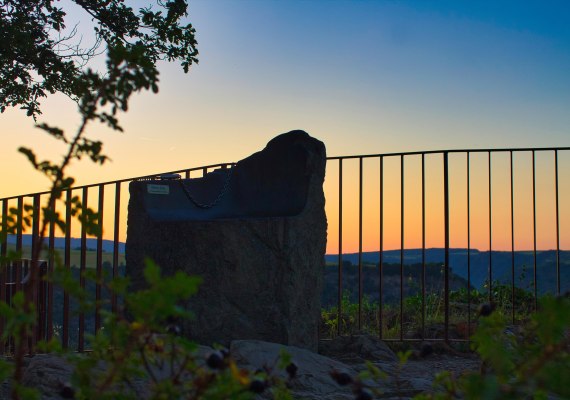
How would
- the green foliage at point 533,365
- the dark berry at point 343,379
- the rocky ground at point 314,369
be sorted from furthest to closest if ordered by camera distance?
the rocky ground at point 314,369
the dark berry at point 343,379
the green foliage at point 533,365

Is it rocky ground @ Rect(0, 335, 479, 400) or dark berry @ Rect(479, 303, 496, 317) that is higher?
dark berry @ Rect(479, 303, 496, 317)

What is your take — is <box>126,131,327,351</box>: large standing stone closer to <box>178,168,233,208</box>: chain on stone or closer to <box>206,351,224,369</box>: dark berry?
<box>178,168,233,208</box>: chain on stone

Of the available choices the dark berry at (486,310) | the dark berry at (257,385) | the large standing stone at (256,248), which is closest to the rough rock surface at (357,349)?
the large standing stone at (256,248)

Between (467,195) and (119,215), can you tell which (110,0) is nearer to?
(119,215)

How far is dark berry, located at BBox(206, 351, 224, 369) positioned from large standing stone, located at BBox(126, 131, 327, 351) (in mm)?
3389

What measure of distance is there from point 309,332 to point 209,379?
12.4ft

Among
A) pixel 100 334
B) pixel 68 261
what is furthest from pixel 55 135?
pixel 68 261

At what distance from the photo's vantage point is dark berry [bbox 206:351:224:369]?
1.65 meters

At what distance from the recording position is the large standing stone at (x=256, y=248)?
5066mm

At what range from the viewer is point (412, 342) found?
22.2ft

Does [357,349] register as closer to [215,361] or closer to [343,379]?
[343,379]

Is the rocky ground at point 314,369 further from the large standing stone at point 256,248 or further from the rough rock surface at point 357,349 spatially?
the large standing stone at point 256,248

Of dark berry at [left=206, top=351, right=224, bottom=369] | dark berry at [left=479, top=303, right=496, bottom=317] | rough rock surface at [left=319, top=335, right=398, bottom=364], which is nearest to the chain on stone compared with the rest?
rough rock surface at [left=319, top=335, right=398, bottom=364]

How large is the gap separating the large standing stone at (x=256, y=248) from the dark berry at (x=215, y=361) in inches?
133
